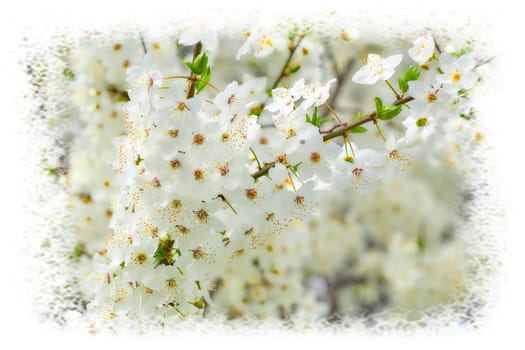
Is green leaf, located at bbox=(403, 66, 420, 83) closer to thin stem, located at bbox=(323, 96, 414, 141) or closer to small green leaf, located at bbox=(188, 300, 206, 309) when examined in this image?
thin stem, located at bbox=(323, 96, 414, 141)

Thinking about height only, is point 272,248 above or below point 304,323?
above

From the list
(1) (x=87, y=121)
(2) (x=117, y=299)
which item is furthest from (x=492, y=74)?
(1) (x=87, y=121)

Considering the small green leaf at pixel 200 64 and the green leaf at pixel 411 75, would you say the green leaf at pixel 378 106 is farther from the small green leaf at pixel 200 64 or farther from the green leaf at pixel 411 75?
the small green leaf at pixel 200 64

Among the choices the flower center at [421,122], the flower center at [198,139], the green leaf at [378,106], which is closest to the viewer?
the flower center at [198,139]

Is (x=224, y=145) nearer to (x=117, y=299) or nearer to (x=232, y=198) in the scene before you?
(x=232, y=198)

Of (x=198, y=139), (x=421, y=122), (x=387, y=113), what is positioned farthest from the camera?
(x=421, y=122)

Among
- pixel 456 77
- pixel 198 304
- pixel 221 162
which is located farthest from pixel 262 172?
pixel 456 77

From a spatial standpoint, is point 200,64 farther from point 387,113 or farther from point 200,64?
point 387,113

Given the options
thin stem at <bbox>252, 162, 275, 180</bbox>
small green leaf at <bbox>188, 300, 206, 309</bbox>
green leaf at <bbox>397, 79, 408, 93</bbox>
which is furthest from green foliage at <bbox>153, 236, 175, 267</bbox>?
green leaf at <bbox>397, 79, 408, 93</bbox>

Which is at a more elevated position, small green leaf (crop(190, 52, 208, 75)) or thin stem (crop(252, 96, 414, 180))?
small green leaf (crop(190, 52, 208, 75))

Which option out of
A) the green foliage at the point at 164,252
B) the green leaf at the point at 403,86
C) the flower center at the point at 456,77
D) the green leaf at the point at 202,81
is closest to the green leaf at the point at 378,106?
the green leaf at the point at 403,86

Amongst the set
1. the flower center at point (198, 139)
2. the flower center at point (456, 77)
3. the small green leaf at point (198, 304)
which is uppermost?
the flower center at point (456, 77)
